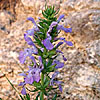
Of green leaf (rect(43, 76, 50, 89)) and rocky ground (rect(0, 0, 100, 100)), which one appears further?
rocky ground (rect(0, 0, 100, 100))

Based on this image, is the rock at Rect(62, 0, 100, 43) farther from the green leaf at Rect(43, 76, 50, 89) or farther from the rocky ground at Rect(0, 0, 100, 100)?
the green leaf at Rect(43, 76, 50, 89)

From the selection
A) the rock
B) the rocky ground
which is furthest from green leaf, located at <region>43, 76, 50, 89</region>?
the rock

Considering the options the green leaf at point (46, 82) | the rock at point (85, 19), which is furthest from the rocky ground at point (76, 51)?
the green leaf at point (46, 82)

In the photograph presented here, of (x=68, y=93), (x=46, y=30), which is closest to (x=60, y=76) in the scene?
(x=68, y=93)

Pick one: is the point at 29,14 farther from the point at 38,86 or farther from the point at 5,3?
the point at 38,86

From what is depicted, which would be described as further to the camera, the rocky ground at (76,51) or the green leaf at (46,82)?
the rocky ground at (76,51)

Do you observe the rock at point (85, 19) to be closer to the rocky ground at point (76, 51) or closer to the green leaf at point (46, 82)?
the rocky ground at point (76, 51)

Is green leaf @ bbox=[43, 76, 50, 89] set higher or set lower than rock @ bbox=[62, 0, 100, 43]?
lower

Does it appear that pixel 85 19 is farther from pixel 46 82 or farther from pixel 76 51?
pixel 46 82
